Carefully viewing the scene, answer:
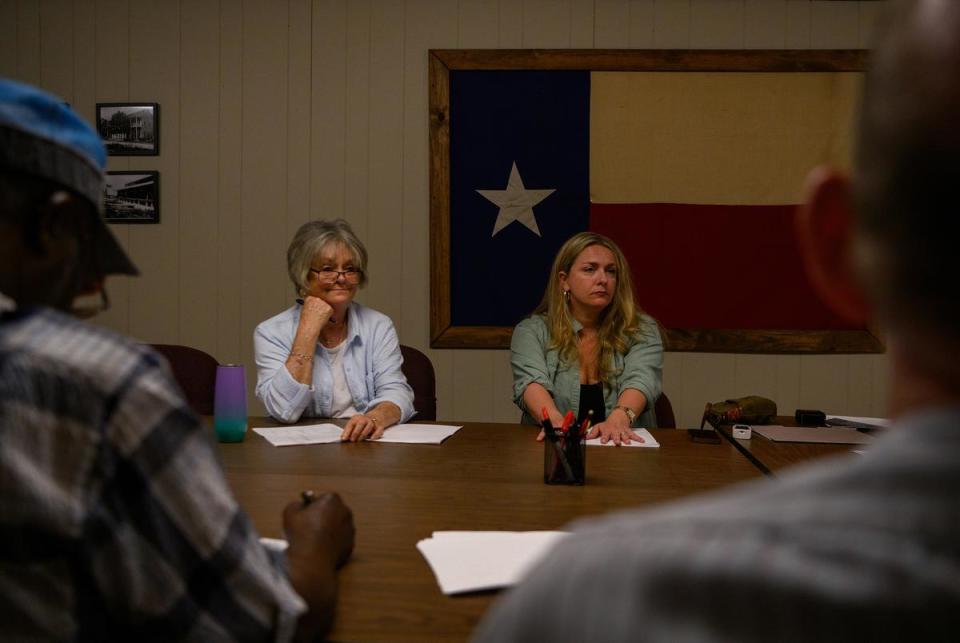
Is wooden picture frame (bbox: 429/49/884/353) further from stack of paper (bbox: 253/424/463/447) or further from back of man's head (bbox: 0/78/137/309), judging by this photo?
back of man's head (bbox: 0/78/137/309)

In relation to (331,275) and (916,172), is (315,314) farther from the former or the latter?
(916,172)

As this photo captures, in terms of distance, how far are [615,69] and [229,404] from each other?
252 cm

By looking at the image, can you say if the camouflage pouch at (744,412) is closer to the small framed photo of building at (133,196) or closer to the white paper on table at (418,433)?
the white paper on table at (418,433)

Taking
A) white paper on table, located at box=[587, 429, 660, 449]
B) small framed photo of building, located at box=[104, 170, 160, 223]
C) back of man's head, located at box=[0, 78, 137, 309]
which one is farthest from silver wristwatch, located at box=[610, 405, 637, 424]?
small framed photo of building, located at box=[104, 170, 160, 223]

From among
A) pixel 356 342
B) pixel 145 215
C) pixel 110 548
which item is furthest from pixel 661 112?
pixel 110 548

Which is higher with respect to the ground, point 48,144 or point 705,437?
point 48,144

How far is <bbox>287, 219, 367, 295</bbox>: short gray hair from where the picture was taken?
293cm

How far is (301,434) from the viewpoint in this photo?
7.63ft

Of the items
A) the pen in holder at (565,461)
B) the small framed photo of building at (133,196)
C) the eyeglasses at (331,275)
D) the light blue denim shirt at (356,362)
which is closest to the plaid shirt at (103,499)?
the pen in holder at (565,461)

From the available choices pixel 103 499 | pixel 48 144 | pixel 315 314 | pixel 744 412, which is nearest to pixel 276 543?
pixel 103 499

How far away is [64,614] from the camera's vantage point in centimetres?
72

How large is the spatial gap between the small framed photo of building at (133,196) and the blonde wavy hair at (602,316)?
82.8 inches

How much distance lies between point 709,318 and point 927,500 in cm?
370

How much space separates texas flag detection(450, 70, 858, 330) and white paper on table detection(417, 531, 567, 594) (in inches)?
101
